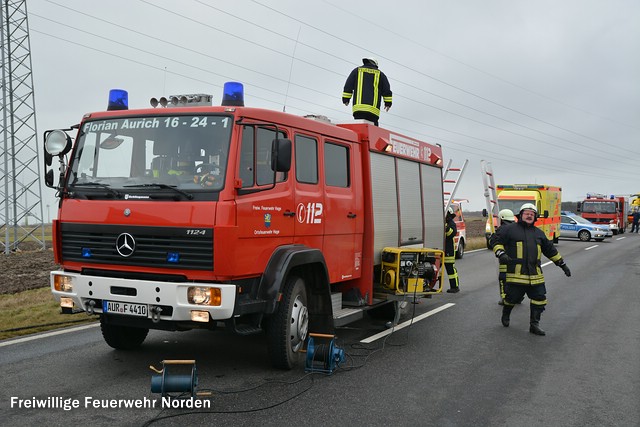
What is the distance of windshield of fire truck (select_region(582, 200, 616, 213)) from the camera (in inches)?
1645

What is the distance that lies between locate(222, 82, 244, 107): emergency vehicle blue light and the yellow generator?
3.13 meters

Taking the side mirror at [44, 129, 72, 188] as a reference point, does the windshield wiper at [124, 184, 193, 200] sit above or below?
below

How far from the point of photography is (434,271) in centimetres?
860

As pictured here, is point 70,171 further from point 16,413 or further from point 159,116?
point 16,413

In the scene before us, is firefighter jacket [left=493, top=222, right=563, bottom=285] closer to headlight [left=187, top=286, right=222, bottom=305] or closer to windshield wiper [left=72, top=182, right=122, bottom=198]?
headlight [left=187, top=286, right=222, bottom=305]

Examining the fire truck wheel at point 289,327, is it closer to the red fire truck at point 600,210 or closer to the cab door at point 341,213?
the cab door at point 341,213

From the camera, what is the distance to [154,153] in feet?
18.6

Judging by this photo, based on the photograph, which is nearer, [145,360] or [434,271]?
[145,360]

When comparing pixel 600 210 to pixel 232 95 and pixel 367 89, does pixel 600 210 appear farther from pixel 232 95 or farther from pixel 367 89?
pixel 232 95

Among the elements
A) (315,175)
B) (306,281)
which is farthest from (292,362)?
(315,175)

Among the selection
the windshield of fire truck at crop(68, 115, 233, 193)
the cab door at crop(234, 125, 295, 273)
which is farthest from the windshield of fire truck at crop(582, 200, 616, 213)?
the windshield of fire truck at crop(68, 115, 233, 193)

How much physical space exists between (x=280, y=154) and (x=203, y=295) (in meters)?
1.44

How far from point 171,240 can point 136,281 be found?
1.63ft

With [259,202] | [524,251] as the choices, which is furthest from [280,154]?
[524,251]
